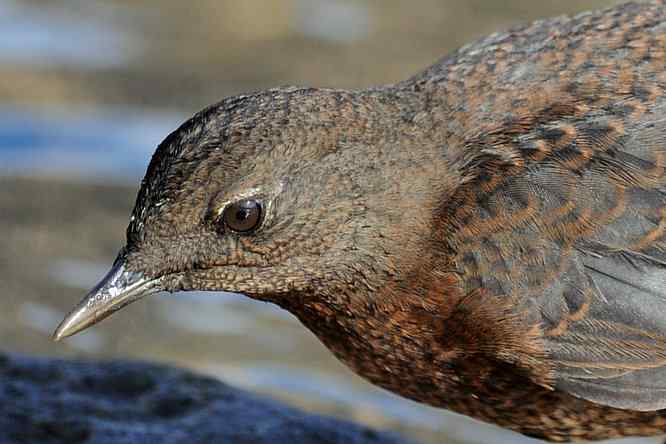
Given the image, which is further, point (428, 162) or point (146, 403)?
point (146, 403)

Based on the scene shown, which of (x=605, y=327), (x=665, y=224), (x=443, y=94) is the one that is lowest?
(x=605, y=327)

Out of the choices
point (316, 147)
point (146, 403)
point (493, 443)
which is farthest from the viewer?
point (493, 443)

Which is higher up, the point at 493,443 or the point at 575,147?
the point at 575,147

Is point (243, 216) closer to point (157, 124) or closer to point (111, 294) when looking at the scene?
point (111, 294)

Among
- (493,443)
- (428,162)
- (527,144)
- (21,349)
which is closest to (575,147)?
(527,144)

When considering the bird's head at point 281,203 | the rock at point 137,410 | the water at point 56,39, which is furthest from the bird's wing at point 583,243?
the water at point 56,39

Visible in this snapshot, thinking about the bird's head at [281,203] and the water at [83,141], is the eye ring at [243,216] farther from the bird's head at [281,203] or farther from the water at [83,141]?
the water at [83,141]

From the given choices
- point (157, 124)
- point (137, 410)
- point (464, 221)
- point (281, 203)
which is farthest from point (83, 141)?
point (464, 221)

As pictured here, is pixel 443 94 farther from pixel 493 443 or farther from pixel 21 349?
pixel 21 349
